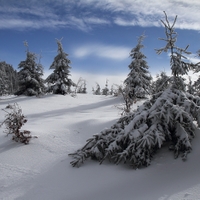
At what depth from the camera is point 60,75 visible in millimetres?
20297

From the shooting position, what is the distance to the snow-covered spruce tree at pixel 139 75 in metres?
19.2

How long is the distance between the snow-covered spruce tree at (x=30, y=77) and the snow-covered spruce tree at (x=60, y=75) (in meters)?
1.57

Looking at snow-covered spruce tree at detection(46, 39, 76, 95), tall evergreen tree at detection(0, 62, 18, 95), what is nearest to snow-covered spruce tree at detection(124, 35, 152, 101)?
snow-covered spruce tree at detection(46, 39, 76, 95)

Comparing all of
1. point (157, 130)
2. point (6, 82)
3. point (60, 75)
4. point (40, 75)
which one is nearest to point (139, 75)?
point (60, 75)

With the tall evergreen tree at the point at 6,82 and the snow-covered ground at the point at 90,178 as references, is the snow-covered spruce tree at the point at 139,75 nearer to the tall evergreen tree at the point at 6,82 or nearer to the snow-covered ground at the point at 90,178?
the snow-covered ground at the point at 90,178

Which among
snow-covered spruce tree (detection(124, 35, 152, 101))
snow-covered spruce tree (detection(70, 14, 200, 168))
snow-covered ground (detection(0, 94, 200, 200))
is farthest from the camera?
snow-covered spruce tree (detection(124, 35, 152, 101))

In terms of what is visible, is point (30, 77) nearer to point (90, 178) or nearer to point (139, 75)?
point (139, 75)

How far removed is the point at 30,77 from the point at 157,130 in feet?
63.1

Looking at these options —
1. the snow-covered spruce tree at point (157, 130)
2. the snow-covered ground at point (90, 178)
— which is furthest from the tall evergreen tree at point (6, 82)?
the snow-covered spruce tree at point (157, 130)

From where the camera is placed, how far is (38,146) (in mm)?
4852

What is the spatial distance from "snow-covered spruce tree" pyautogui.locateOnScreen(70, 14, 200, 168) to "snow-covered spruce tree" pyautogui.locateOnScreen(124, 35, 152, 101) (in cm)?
1503

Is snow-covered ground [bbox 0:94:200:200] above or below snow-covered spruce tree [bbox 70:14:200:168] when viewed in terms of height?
below

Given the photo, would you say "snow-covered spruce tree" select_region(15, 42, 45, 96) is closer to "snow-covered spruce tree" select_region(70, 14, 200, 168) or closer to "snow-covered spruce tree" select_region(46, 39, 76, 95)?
"snow-covered spruce tree" select_region(46, 39, 76, 95)

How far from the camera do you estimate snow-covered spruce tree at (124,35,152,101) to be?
758 inches
